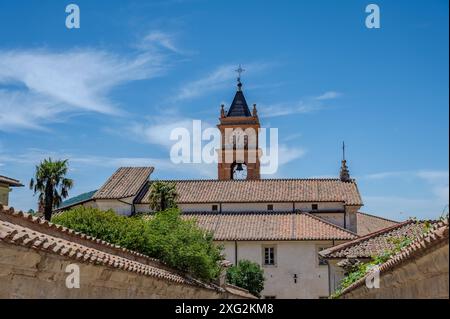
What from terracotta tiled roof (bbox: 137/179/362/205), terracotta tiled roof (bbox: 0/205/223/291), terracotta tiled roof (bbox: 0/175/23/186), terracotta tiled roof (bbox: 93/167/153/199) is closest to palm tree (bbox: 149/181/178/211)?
terracotta tiled roof (bbox: 137/179/362/205)

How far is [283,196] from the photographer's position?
2002 inches

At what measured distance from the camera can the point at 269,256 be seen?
45.8 metres

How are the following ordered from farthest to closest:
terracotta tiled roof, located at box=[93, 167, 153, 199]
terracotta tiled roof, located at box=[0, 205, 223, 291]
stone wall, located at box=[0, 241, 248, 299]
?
1. terracotta tiled roof, located at box=[93, 167, 153, 199]
2. terracotta tiled roof, located at box=[0, 205, 223, 291]
3. stone wall, located at box=[0, 241, 248, 299]

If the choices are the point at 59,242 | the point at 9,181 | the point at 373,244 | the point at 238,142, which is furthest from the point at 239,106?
the point at 59,242

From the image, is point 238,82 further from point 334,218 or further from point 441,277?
point 441,277

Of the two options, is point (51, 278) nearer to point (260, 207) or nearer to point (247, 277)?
point (247, 277)

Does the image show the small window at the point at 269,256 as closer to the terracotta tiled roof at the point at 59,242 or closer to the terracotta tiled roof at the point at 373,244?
the terracotta tiled roof at the point at 373,244

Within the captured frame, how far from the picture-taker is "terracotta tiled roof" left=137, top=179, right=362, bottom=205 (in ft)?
165

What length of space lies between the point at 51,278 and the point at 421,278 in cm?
503

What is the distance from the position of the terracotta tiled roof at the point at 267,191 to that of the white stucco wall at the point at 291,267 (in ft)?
18.0

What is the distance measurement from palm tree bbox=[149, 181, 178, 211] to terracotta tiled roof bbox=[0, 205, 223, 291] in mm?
26053

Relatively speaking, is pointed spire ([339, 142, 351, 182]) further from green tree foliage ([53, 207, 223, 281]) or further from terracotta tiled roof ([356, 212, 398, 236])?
green tree foliage ([53, 207, 223, 281])

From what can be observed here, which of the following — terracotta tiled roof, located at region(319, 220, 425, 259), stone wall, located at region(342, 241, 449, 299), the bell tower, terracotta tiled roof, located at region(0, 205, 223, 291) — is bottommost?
stone wall, located at region(342, 241, 449, 299)
